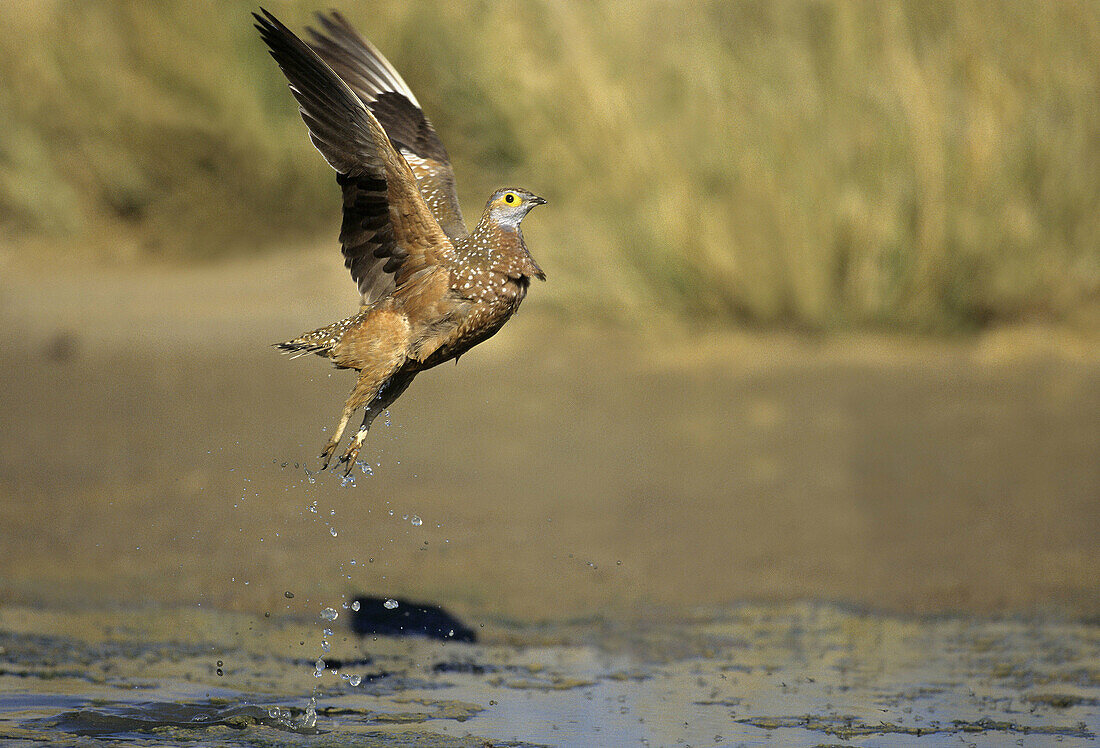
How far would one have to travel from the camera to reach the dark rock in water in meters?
7.23

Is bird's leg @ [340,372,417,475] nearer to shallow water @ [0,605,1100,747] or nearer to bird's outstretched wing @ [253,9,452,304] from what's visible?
bird's outstretched wing @ [253,9,452,304]

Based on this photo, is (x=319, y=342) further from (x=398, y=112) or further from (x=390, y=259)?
(x=398, y=112)

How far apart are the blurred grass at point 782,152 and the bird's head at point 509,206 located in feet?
18.2

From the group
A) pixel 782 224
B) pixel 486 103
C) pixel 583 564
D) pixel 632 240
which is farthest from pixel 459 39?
pixel 583 564

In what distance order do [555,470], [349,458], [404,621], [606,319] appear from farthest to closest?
[606,319] → [555,470] → [404,621] → [349,458]

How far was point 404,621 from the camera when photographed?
7391mm

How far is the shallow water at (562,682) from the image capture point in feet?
18.9

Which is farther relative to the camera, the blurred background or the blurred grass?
the blurred grass

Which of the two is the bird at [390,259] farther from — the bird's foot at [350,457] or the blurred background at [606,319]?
the blurred background at [606,319]

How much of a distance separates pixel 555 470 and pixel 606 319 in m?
2.05

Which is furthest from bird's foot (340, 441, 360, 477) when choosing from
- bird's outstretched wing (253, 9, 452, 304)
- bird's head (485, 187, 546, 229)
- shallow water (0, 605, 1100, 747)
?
shallow water (0, 605, 1100, 747)

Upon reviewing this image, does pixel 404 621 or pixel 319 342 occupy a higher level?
pixel 319 342

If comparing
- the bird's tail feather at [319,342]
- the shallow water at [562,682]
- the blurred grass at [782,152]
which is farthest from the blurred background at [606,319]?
the bird's tail feather at [319,342]

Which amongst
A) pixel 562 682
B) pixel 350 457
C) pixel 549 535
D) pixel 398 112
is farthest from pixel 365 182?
pixel 549 535
